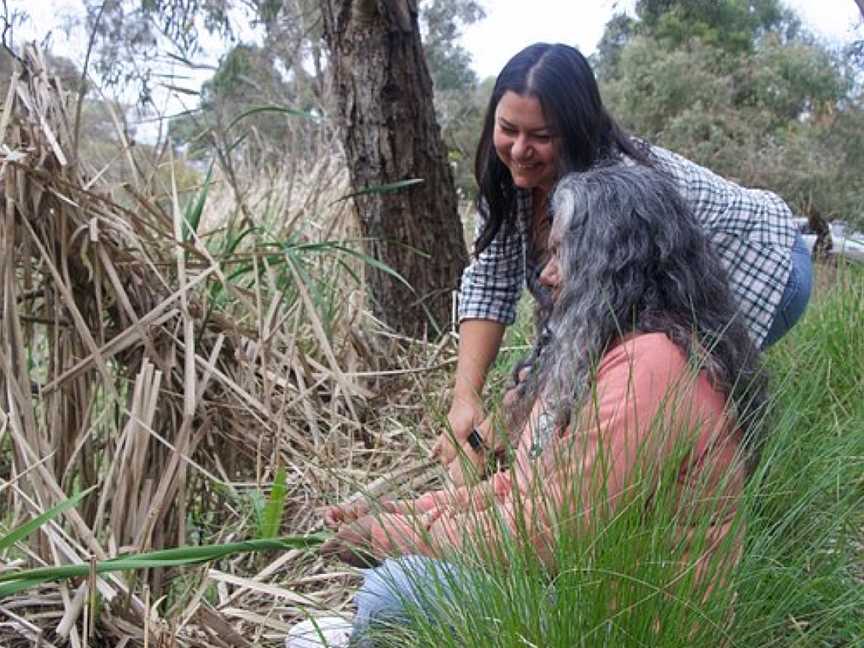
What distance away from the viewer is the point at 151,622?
196 centimetres

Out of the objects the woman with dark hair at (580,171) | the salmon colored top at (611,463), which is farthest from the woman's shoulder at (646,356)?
the woman with dark hair at (580,171)

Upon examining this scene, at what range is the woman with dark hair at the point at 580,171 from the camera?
2.52 metres

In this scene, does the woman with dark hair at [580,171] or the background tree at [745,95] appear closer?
the woman with dark hair at [580,171]

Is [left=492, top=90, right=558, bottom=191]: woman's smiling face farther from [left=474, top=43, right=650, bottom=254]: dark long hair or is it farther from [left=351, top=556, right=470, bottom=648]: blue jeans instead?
[left=351, top=556, right=470, bottom=648]: blue jeans

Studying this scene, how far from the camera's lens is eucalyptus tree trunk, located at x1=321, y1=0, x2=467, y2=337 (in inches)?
148

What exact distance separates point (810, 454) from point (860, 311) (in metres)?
1.59

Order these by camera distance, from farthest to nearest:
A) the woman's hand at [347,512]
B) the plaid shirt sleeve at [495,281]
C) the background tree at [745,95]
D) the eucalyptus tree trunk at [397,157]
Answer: the background tree at [745,95]
the eucalyptus tree trunk at [397,157]
the plaid shirt sleeve at [495,281]
the woman's hand at [347,512]

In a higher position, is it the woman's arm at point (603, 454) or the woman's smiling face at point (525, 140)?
the woman's smiling face at point (525, 140)

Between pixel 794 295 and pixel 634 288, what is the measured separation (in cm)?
91

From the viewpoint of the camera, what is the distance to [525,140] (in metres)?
2.55

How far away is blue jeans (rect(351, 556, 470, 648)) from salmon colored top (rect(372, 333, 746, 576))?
0.11ft

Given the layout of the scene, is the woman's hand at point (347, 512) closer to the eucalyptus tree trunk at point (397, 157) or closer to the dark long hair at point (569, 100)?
the dark long hair at point (569, 100)

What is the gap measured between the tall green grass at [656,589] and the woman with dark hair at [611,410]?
25 millimetres

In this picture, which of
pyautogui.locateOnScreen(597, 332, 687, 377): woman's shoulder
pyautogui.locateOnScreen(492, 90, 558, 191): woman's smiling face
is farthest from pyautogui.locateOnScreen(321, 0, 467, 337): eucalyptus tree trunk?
pyautogui.locateOnScreen(597, 332, 687, 377): woman's shoulder
